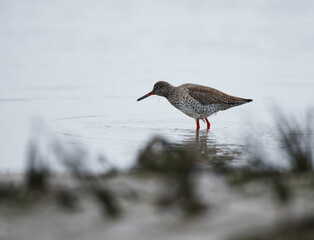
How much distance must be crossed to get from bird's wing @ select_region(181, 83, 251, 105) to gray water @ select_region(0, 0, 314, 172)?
378mm

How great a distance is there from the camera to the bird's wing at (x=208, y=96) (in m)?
A: 10.1

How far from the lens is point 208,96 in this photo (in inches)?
400

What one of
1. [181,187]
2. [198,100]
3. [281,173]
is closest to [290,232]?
[181,187]

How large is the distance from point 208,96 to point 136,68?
4.62 metres

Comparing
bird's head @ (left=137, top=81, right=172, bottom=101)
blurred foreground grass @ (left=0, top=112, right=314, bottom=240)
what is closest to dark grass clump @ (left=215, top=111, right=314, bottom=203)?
blurred foreground grass @ (left=0, top=112, right=314, bottom=240)

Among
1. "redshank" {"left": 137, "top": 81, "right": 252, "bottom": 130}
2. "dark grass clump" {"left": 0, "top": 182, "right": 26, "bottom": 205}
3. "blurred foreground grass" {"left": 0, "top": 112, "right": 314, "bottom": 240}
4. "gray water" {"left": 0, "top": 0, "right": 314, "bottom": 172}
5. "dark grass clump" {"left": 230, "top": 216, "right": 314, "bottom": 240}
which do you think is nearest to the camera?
"dark grass clump" {"left": 230, "top": 216, "right": 314, "bottom": 240}

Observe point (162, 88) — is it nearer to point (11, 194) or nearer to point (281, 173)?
point (281, 173)

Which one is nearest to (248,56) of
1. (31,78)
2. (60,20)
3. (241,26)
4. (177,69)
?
(177,69)

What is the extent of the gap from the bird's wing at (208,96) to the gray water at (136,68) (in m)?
0.38

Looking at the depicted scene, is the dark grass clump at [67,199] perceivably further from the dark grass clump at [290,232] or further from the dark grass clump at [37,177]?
the dark grass clump at [290,232]

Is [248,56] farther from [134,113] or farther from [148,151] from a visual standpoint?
[148,151]

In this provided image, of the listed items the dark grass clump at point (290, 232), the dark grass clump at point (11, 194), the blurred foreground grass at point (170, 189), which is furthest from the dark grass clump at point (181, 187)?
the dark grass clump at point (11, 194)

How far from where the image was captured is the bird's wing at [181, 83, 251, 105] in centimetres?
1007

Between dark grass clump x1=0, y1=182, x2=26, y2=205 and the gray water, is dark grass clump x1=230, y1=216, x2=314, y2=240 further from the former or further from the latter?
the gray water
